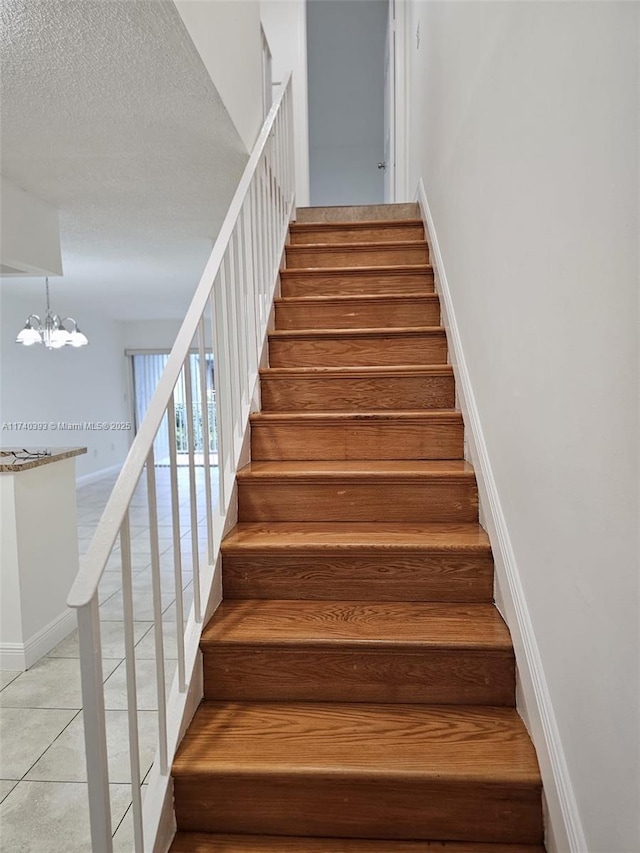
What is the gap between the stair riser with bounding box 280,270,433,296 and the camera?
2.92 meters

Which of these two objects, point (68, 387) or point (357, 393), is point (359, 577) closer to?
point (357, 393)

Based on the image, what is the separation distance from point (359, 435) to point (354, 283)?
1.08 meters

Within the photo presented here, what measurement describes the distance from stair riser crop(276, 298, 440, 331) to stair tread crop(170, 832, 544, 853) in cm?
206

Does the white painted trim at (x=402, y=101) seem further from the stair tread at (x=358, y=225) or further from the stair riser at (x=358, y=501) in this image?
the stair riser at (x=358, y=501)

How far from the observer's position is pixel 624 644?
34.1 inches

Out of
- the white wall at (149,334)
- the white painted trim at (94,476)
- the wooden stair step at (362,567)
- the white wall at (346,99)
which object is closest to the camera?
the wooden stair step at (362,567)

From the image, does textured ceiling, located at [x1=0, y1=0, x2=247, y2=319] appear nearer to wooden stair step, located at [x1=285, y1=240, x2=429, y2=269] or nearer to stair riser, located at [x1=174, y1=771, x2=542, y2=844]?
wooden stair step, located at [x1=285, y1=240, x2=429, y2=269]

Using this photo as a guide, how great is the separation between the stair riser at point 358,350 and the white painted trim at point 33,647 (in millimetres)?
1686

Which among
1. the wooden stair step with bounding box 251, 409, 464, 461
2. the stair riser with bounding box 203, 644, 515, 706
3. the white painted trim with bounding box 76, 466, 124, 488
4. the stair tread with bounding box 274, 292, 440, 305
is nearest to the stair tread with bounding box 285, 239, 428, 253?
the stair tread with bounding box 274, 292, 440, 305

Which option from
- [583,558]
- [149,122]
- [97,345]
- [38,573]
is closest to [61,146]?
[149,122]

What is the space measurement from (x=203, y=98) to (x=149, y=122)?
0.26 metres

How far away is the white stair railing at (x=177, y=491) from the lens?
938 mm

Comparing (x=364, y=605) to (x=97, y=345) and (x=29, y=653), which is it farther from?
(x=97, y=345)

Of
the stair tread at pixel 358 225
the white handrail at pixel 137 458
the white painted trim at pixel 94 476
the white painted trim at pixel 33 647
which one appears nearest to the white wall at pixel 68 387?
the white painted trim at pixel 94 476
